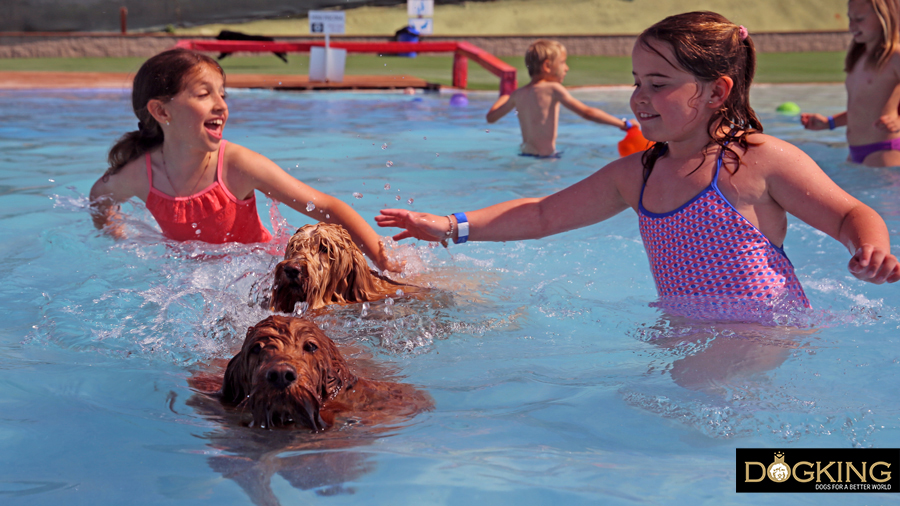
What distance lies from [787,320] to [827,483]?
1.32 meters

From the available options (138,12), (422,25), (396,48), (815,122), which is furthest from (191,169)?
(138,12)

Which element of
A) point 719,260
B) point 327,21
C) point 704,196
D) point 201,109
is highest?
point 327,21

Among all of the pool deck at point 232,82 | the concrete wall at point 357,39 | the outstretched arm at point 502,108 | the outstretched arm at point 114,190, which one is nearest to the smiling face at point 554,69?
the outstretched arm at point 502,108

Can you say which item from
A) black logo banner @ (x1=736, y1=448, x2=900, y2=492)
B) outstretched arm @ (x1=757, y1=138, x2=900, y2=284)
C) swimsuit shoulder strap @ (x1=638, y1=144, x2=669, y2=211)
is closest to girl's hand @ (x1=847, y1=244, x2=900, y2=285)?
outstretched arm @ (x1=757, y1=138, x2=900, y2=284)

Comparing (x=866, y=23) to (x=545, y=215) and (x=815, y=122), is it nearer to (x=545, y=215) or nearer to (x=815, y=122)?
(x=815, y=122)

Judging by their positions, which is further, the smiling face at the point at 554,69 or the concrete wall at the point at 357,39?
the concrete wall at the point at 357,39

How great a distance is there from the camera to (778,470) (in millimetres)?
2369

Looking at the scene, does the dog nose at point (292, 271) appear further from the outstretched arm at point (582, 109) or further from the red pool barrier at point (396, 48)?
the red pool barrier at point (396, 48)

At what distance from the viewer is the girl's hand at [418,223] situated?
3.65 meters

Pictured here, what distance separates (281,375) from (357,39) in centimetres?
2384

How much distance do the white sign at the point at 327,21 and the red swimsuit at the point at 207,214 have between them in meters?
10.8

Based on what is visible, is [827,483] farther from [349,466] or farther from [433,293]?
Answer: [433,293]

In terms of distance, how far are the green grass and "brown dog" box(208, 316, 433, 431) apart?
14.2 meters

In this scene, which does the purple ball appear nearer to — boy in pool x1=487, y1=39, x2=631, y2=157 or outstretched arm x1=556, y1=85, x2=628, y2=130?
boy in pool x1=487, y1=39, x2=631, y2=157
